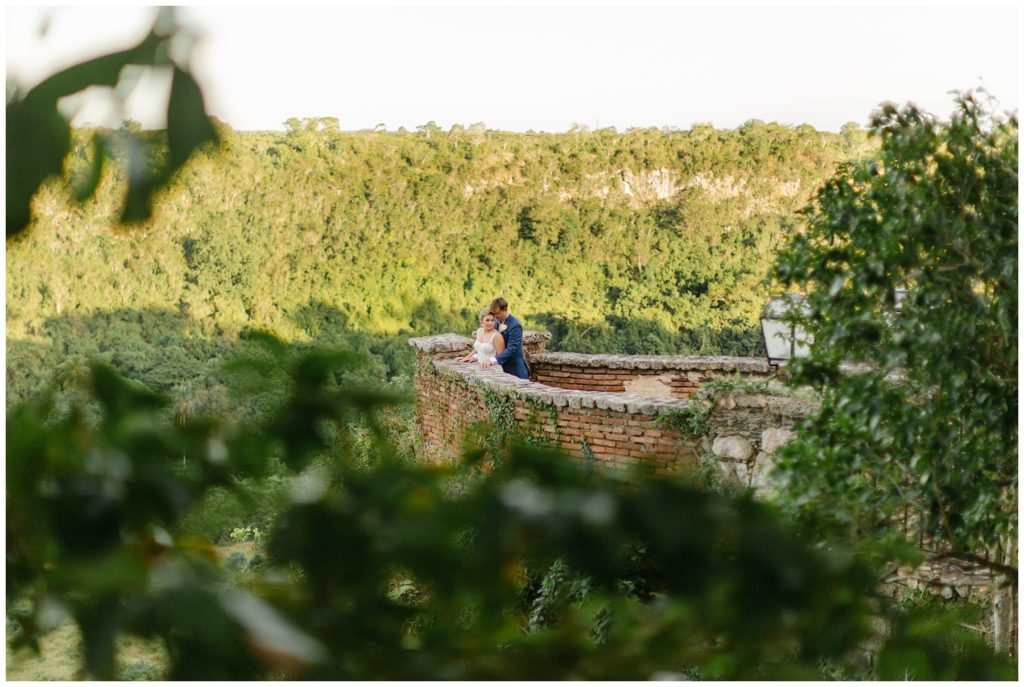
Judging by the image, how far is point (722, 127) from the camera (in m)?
11.3

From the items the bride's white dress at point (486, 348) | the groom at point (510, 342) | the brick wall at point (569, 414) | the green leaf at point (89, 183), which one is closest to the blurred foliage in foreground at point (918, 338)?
the brick wall at point (569, 414)

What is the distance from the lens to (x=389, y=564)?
55cm

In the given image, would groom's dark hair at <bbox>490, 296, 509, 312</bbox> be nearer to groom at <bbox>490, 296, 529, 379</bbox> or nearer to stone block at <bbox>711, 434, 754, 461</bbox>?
groom at <bbox>490, 296, 529, 379</bbox>

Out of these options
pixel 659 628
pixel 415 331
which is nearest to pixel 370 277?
pixel 415 331

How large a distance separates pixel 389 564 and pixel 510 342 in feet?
20.5

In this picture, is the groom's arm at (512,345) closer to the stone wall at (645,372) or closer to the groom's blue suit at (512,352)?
the groom's blue suit at (512,352)

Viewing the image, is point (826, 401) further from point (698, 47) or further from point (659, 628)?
point (698, 47)

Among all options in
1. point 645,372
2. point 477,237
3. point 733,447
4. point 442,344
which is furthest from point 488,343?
point 477,237

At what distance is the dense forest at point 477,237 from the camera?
9.88 meters

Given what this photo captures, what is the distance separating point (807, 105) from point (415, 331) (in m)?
5.31

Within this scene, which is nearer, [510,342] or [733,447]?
[733,447]

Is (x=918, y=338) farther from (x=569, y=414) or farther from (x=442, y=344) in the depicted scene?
(x=442, y=344)

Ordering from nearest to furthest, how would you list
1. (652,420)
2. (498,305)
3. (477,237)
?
(652,420), (498,305), (477,237)

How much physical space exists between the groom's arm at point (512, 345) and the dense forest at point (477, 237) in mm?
2963
